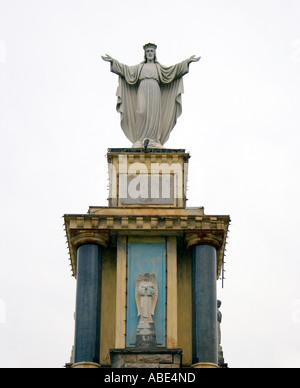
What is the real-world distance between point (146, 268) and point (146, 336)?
196 centimetres

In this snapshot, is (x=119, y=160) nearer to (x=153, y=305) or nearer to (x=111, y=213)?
(x=111, y=213)

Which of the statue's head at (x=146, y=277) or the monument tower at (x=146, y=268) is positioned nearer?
the monument tower at (x=146, y=268)

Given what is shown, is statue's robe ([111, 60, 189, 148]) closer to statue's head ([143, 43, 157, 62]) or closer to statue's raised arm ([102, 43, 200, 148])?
statue's raised arm ([102, 43, 200, 148])

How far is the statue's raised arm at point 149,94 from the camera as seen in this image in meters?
35.8

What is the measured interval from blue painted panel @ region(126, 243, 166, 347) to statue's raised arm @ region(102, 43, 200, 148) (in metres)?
3.83

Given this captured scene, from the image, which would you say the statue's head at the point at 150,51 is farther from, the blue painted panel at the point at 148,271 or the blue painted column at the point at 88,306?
the blue painted column at the point at 88,306

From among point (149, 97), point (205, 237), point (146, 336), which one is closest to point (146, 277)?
point (146, 336)

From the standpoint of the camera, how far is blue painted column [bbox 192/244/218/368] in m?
31.5

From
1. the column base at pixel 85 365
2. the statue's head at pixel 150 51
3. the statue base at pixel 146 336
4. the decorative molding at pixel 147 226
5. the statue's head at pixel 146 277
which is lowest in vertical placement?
the column base at pixel 85 365

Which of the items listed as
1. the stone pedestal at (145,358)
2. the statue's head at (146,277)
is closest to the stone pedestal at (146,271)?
the stone pedestal at (145,358)

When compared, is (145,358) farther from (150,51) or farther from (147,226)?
(150,51)
